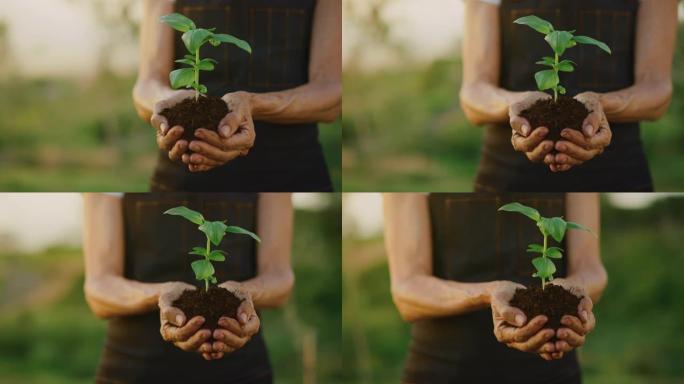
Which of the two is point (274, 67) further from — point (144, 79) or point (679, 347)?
point (679, 347)

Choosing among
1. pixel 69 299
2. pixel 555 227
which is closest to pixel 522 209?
pixel 555 227

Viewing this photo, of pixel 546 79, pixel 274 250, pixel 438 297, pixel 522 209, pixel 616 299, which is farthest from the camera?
pixel 616 299

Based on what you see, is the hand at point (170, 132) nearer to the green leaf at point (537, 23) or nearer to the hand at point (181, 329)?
the hand at point (181, 329)

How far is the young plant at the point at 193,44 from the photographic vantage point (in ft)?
8.72

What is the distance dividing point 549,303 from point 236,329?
0.69 meters

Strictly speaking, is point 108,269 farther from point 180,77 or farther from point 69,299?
point 180,77

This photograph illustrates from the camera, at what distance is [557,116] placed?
267 centimetres

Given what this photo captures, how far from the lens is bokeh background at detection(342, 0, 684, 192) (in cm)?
302

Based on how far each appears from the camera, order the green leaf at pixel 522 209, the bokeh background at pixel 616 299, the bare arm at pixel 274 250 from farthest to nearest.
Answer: the bokeh background at pixel 616 299 < the bare arm at pixel 274 250 < the green leaf at pixel 522 209

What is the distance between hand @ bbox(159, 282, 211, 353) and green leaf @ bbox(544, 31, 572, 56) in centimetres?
98

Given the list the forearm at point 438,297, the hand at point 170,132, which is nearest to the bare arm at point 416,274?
the forearm at point 438,297

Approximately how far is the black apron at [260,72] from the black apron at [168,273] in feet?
0.17

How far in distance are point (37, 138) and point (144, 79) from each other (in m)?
0.35

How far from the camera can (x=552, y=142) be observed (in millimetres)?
2684
